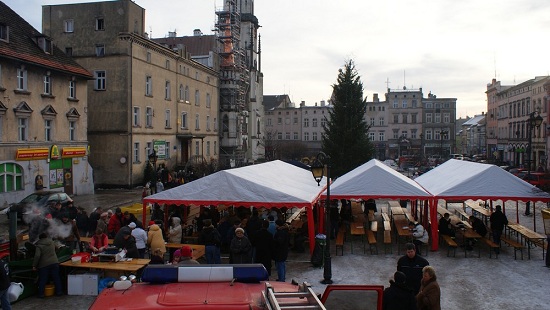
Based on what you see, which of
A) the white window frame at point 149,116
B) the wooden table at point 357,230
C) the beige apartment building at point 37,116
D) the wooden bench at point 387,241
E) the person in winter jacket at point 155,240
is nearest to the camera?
the person in winter jacket at point 155,240

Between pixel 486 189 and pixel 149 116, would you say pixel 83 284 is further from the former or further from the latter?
pixel 149 116

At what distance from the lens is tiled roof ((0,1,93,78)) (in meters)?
26.5

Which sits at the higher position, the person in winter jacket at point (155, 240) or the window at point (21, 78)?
the window at point (21, 78)

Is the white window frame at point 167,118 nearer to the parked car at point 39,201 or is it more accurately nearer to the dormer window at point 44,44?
the dormer window at point 44,44

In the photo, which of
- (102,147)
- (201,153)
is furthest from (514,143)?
(102,147)

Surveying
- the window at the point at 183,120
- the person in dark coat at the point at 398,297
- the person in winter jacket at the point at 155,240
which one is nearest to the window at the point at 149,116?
the window at the point at 183,120

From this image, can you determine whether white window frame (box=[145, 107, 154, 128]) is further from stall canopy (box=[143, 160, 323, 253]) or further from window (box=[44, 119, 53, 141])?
stall canopy (box=[143, 160, 323, 253])

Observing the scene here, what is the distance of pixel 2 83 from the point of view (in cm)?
2573

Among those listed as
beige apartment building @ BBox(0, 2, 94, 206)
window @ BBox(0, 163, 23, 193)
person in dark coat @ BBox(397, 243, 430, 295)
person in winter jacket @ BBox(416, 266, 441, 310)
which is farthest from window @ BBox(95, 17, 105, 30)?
person in winter jacket @ BBox(416, 266, 441, 310)

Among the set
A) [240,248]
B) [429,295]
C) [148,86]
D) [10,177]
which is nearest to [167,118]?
[148,86]

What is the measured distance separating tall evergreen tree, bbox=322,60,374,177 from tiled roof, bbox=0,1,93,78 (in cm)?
2076

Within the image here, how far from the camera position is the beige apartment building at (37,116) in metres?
26.2

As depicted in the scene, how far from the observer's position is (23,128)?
90.6ft

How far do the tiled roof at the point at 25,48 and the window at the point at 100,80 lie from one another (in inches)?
219
